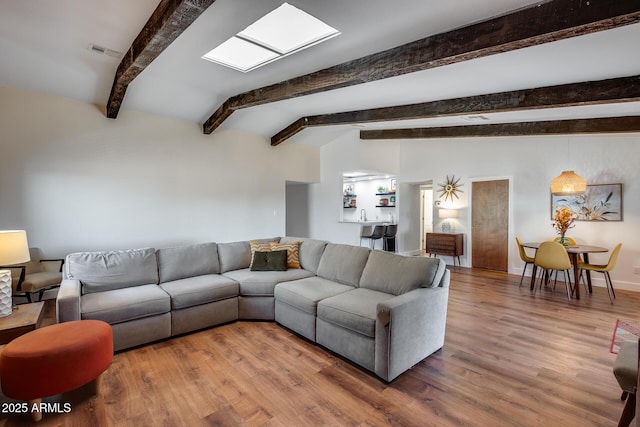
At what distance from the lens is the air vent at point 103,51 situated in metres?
3.08

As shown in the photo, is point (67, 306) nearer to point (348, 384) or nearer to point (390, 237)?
point (348, 384)

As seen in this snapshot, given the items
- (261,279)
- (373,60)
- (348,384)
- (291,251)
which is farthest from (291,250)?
(373,60)

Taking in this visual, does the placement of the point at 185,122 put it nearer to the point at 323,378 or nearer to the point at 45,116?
the point at 45,116

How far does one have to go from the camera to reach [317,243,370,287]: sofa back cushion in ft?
10.9

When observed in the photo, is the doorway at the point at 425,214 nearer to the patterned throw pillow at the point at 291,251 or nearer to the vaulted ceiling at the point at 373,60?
the vaulted ceiling at the point at 373,60

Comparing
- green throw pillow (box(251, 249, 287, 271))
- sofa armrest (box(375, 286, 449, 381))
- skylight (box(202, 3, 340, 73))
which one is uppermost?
skylight (box(202, 3, 340, 73))

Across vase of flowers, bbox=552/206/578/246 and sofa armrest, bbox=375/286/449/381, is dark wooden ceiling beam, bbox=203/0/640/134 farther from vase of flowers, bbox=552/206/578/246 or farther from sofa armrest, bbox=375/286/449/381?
vase of flowers, bbox=552/206/578/246

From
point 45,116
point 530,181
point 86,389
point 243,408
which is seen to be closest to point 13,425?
point 86,389

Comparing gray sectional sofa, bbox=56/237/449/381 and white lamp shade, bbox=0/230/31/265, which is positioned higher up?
white lamp shade, bbox=0/230/31/265

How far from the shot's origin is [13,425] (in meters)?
1.85

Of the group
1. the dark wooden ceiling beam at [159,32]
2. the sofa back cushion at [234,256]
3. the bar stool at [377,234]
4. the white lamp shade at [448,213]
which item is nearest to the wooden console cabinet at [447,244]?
the white lamp shade at [448,213]

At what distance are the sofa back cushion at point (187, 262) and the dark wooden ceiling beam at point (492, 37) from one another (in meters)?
A: 2.41

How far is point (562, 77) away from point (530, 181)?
322 centimetres

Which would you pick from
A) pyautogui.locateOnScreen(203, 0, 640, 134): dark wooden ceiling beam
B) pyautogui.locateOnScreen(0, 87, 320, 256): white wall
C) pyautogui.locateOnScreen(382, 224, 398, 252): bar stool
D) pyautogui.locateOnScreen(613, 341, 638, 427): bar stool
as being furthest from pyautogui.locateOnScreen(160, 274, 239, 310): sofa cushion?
pyautogui.locateOnScreen(382, 224, 398, 252): bar stool
